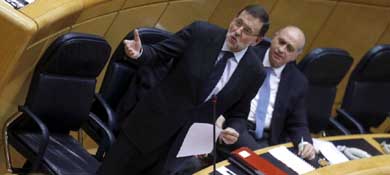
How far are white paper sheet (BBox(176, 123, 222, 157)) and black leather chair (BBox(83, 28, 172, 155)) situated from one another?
80 centimetres

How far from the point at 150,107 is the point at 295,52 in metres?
1.34

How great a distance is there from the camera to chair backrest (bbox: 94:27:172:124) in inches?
136

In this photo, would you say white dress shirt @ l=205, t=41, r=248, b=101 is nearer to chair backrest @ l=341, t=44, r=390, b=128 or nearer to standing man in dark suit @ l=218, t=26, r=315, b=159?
standing man in dark suit @ l=218, t=26, r=315, b=159

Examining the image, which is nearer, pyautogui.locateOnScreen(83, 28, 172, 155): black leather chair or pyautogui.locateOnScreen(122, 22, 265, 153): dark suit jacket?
pyautogui.locateOnScreen(122, 22, 265, 153): dark suit jacket

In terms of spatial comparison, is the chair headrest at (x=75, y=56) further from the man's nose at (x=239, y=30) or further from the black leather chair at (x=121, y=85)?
the man's nose at (x=239, y=30)

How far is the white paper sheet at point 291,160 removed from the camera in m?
3.14

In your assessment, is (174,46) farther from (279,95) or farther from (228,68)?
(279,95)

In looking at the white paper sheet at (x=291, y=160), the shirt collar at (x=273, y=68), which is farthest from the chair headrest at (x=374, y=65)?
the white paper sheet at (x=291, y=160)

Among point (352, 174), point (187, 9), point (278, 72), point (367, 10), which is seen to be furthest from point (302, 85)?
point (367, 10)

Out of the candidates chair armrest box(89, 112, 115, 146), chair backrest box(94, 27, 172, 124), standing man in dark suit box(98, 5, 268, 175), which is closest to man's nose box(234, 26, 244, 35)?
standing man in dark suit box(98, 5, 268, 175)

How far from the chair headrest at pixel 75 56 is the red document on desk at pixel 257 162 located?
830 millimetres

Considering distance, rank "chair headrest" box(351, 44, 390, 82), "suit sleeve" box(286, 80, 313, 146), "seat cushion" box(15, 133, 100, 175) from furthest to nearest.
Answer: "chair headrest" box(351, 44, 390, 82) → "suit sleeve" box(286, 80, 313, 146) → "seat cushion" box(15, 133, 100, 175)

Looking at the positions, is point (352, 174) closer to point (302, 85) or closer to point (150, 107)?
point (150, 107)

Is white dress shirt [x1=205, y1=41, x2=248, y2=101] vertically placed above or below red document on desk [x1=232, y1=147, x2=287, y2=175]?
above
